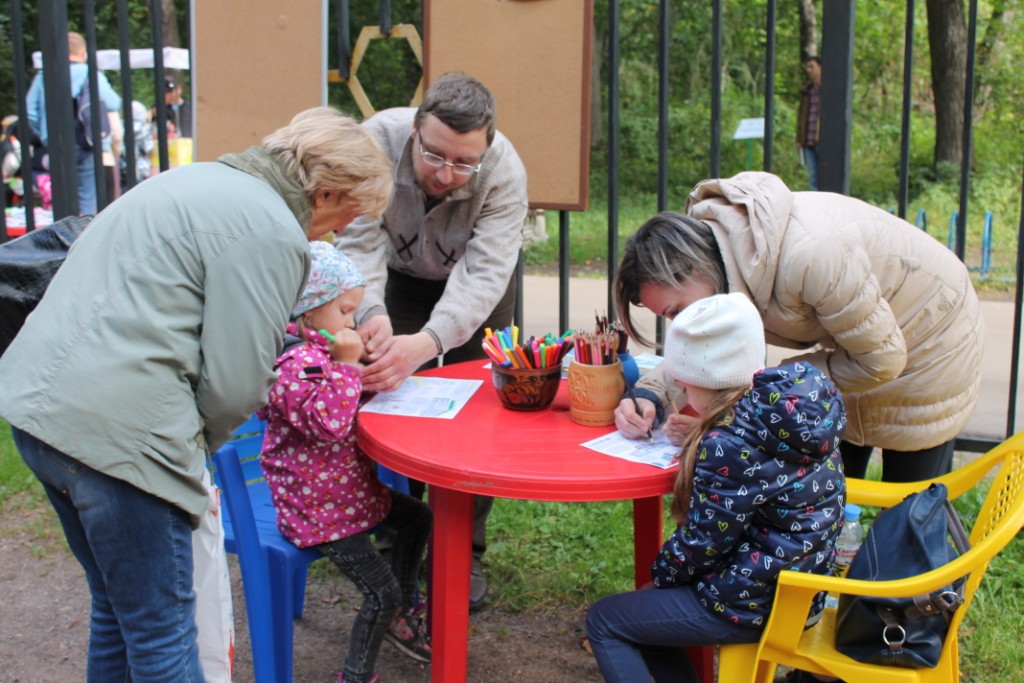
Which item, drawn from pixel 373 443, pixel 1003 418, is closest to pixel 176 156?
pixel 1003 418

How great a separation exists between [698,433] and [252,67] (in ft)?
9.13

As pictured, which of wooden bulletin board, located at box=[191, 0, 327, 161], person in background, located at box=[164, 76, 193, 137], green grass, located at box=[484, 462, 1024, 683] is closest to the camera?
green grass, located at box=[484, 462, 1024, 683]

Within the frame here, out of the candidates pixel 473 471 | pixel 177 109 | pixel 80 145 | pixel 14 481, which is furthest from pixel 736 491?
pixel 177 109

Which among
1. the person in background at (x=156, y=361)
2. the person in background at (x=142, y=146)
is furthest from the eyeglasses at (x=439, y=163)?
the person in background at (x=142, y=146)

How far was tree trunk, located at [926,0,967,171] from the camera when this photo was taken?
9.62m

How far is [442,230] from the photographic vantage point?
3.14m

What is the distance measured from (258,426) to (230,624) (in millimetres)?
770

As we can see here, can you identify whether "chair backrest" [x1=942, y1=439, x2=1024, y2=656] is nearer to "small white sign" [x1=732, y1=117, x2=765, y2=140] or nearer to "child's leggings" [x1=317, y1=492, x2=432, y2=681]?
"child's leggings" [x1=317, y1=492, x2=432, y2=681]

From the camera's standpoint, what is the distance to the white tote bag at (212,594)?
2145 millimetres

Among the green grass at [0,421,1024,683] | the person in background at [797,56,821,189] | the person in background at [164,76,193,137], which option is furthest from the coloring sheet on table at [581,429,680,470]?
the person in background at [164,76,193,137]

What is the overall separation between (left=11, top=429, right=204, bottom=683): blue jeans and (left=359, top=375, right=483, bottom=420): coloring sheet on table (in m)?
0.67

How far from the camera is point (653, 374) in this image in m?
2.52

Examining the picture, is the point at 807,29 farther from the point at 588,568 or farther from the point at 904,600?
the point at 904,600

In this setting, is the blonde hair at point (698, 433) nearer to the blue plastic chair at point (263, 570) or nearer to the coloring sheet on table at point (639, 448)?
the coloring sheet on table at point (639, 448)
